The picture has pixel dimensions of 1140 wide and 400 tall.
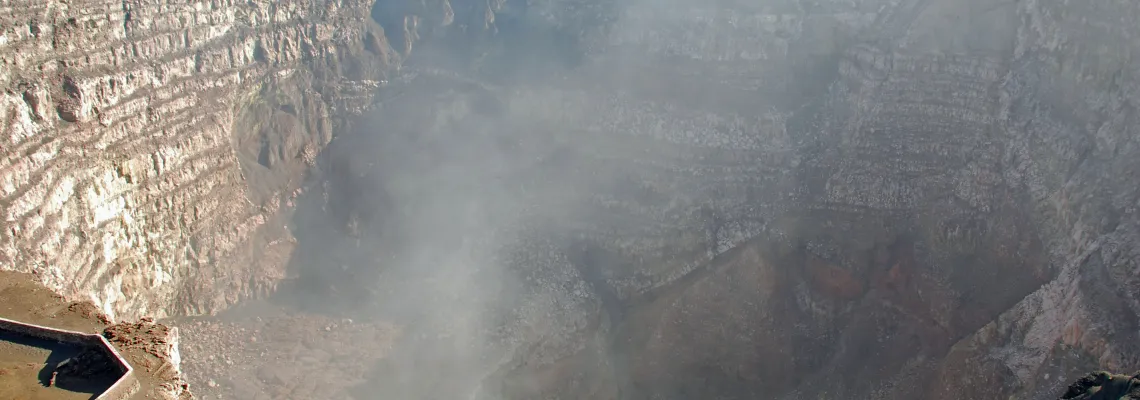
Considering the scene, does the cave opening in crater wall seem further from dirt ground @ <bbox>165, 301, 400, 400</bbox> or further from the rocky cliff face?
dirt ground @ <bbox>165, 301, 400, 400</bbox>

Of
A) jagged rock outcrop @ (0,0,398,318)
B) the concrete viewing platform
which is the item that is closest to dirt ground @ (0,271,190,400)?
the concrete viewing platform

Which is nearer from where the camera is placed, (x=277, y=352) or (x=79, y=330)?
(x=79, y=330)

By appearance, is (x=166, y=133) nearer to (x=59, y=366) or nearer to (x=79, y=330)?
(x=79, y=330)

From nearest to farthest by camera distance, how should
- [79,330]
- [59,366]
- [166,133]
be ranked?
[59,366] < [79,330] < [166,133]

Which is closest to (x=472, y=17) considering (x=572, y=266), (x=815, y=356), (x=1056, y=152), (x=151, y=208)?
(x=572, y=266)

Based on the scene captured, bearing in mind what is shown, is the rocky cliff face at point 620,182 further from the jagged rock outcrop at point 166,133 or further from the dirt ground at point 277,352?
the dirt ground at point 277,352

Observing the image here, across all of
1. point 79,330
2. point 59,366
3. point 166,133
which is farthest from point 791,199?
point 59,366

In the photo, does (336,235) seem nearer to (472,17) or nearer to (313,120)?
(313,120)
